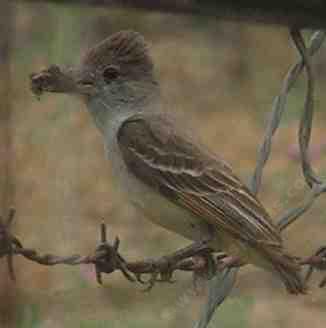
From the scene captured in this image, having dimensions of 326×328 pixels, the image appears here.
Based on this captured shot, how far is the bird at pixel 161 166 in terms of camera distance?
271cm

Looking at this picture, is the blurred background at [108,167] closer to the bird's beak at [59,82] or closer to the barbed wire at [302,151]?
the bird's beak at [59,82]

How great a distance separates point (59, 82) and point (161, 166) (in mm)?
286

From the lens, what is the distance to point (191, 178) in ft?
9.39

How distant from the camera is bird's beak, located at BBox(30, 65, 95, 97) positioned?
2.57 meters

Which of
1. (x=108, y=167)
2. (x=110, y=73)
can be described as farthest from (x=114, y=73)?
(x=108, y=167)

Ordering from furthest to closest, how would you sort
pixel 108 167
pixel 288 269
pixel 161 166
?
pixel 108 167
pixel 161 166
pixel 288 269

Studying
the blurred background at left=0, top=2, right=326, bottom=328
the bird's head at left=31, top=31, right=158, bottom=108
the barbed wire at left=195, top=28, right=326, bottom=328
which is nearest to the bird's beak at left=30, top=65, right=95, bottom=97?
the bird's head at left=31, top=31, right=158, bottom=108

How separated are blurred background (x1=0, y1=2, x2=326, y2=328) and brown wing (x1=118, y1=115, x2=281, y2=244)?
2.61 feet

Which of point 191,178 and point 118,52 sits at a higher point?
point 118,52

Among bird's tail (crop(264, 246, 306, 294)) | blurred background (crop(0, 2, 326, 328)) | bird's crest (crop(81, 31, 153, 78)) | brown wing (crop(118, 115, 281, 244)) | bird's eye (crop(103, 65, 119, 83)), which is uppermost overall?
bird's crest (crop(81, 31, 153, 78))

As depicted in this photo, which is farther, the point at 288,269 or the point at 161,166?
the point at 161,166

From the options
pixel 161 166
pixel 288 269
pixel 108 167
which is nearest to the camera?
pixel 288 269

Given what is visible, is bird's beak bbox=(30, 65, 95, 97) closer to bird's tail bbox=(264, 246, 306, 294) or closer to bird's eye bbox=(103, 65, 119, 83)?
bird's eye bbox=(103, 65, 119, 83)

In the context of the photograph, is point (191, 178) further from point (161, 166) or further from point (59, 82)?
point (59, 82)
